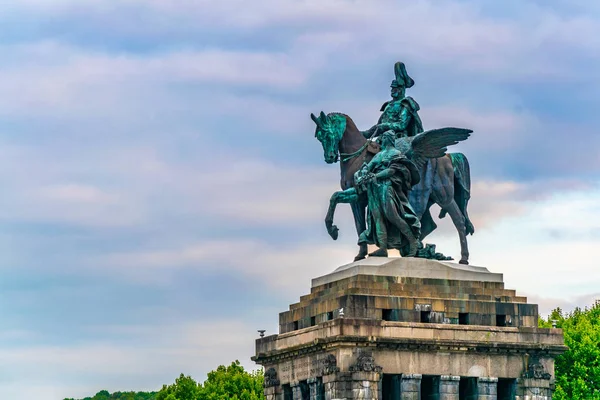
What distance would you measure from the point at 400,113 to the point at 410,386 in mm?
12325

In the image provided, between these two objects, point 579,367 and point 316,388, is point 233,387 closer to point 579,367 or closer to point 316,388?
point 579,367

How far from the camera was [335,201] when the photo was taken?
264 feet

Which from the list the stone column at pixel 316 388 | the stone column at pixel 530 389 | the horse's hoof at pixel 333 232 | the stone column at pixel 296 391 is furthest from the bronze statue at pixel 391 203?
the stone column at pixel 530 389

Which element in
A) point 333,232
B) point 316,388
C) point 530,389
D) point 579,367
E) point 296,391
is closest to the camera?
point 316,388

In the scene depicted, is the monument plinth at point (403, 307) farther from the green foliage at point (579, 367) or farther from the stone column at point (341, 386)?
the green foliage at point (579, 367)

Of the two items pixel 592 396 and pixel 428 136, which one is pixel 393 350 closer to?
pixel 428 136

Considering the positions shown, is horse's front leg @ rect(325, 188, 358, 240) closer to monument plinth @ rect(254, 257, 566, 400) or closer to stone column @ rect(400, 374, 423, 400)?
monument plinth @ rect(254, 257, 566, 400)

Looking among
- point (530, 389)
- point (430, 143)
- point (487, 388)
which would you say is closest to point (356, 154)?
point (430, 143)

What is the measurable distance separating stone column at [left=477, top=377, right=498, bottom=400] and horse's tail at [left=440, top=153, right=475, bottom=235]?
7.66 m

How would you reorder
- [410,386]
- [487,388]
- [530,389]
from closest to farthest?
1. [410,386]
2. [487,388]
3. [530,389]

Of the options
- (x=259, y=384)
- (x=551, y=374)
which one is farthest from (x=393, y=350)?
(x=259, y=384)

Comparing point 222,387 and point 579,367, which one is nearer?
point 579,367

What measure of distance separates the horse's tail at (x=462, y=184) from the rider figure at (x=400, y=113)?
6.67ft

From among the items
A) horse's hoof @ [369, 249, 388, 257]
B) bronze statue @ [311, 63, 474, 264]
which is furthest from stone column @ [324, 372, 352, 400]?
bronze statue @ [311, 63, 474, 264]
